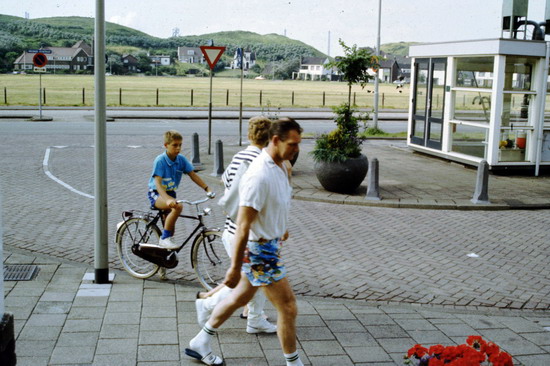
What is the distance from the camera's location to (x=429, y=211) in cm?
1149

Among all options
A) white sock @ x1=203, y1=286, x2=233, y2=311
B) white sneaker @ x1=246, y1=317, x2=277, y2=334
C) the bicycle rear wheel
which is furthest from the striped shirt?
the bicycle rear wheel

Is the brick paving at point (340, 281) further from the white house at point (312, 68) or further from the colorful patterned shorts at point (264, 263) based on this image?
the white house at point (312, 68)

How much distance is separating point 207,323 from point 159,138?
1838cm

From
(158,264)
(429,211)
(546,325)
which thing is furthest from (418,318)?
(429,211)

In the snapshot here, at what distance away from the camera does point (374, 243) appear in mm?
9039

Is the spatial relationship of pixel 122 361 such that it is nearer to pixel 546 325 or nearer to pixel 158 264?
pixel 158 264

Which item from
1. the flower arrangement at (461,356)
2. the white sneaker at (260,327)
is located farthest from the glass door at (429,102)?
the flower arrangement at (461,356)

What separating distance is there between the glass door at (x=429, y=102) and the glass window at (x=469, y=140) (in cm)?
58

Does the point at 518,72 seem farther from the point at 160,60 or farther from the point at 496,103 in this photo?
the point at 160,60

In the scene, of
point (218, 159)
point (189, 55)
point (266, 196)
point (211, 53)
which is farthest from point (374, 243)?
point (189, 55)

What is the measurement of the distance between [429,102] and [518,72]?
3007 millimetres

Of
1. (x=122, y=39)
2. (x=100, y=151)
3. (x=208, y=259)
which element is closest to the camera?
(x=208, y=259)

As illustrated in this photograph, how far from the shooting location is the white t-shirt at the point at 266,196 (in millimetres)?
4332

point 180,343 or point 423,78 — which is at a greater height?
point 423,78
